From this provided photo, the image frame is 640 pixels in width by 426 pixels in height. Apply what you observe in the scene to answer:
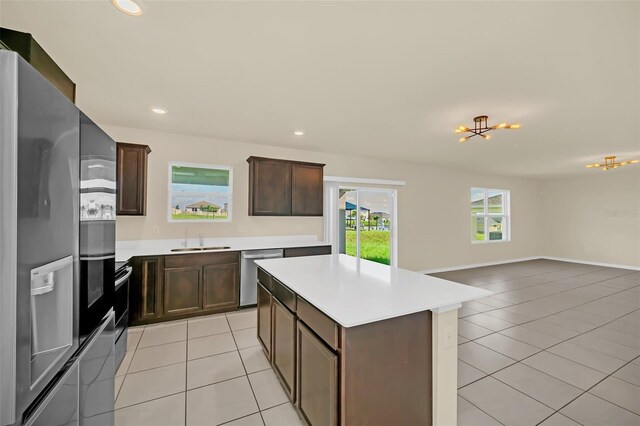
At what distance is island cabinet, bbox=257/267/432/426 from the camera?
1.35 metres

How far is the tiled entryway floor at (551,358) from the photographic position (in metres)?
1.95

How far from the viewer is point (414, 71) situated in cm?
234

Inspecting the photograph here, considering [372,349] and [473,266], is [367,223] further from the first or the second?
[372,349]

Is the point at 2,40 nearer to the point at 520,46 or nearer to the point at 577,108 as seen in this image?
the point at 520,46

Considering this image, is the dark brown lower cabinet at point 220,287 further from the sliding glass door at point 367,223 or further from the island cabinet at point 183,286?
the sliding glass door at point 367,223

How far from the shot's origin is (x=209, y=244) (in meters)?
4.25

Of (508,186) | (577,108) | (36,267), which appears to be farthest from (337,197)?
(508,186)

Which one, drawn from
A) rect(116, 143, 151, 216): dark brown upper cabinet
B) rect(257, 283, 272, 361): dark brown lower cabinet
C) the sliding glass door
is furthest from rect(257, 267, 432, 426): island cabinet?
the sliding glass door

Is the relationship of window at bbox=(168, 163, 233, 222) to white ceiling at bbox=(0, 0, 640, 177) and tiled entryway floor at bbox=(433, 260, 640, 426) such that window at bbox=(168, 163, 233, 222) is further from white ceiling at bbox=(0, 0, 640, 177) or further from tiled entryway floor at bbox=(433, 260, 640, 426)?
tiled entryway floor at bbox=(433, 260, 640, 426)

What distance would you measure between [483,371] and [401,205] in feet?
13.4

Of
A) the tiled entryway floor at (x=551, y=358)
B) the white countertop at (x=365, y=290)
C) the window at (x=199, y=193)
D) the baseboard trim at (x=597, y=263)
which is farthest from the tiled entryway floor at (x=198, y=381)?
the baseboard trim at (x=597, y=263)

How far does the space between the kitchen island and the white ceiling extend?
5.66 ft

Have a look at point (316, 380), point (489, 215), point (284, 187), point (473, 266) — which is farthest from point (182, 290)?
point (489, 215)

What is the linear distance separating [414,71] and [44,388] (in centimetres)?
284
